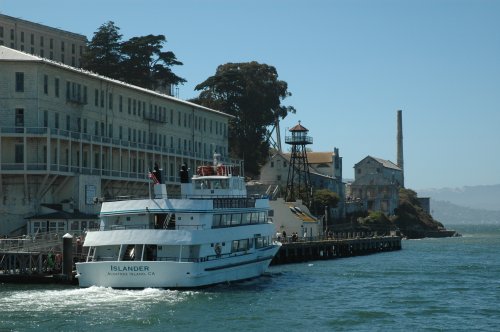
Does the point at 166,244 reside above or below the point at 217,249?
above

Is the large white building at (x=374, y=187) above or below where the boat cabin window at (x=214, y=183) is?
above

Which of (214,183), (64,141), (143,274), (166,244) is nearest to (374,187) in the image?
(64,141)

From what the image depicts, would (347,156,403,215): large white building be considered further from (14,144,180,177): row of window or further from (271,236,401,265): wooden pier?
(14,144,180,177): row of window

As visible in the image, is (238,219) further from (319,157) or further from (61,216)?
(319,157)

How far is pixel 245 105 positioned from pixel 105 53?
20.2 m

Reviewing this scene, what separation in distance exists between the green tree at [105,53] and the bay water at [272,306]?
54.0 meters

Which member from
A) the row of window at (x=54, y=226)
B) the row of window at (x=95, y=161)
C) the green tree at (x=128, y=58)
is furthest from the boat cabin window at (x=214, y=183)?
the green tree at (x=128, y=58)

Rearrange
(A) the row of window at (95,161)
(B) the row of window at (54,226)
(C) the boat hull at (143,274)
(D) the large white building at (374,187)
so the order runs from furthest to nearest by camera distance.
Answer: (D) the large white building at (374,187)
(A) the row of window at (95,161)
(B) the row of window at (54,226)
(C) the boat hull at (143,274)

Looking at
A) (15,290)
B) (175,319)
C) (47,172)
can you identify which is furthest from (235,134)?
(175,319)

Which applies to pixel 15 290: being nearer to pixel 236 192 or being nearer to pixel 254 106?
pixel 236 192

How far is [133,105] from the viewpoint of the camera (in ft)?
282

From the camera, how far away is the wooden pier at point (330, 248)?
271 ft

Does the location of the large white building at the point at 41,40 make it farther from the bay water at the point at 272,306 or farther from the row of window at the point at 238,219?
the bay water at the point at 272,306

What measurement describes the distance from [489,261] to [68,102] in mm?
39280
